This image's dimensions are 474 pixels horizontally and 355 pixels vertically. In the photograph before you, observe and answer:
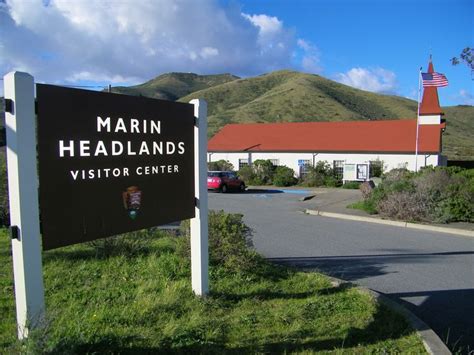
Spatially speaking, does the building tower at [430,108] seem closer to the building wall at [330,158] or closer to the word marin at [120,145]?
the building wall at [330,158]

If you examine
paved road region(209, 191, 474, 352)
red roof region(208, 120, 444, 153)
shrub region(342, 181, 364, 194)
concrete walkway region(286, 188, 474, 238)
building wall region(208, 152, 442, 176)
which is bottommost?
shrub region(342, 181, 364, 194)

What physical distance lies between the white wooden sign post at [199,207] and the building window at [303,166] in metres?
30.0

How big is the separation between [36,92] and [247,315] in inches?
121

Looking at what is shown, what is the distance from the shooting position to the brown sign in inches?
150

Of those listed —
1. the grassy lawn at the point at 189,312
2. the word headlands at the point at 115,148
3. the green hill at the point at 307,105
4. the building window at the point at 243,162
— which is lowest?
the grassy lawn at the point at 189,312

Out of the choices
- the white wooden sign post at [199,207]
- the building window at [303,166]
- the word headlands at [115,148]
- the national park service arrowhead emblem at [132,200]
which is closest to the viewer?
the word headlands at [115,148]

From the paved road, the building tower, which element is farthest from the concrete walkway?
the building tower

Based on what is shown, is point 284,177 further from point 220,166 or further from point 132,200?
point 132,200

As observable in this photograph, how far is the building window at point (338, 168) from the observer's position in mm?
34812

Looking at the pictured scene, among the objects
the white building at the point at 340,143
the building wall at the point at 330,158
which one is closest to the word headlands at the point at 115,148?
the white building at the point at 340,143

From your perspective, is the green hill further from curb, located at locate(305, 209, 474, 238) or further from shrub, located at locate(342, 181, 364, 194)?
curb, located at locate(305, 209, 474, 238)

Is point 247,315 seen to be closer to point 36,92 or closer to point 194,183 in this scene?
point 194,183

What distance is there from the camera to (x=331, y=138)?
37.9 m

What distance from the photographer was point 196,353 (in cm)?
385
